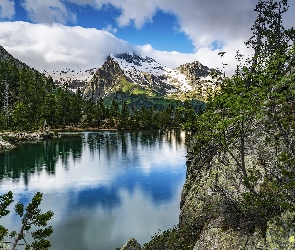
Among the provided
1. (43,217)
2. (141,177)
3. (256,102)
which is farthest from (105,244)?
(141,177)

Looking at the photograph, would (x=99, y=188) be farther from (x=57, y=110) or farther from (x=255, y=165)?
(x=57, y=110)

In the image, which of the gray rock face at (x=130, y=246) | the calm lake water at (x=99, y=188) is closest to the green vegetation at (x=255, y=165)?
the gray rock face at (x=130, y=246)

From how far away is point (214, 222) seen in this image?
16.1 m

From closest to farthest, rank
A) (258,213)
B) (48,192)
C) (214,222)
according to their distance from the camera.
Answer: (258,213), (214,222), (48,192)

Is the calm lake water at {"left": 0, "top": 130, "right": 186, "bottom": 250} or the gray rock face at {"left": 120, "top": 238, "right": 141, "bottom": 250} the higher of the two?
the gray rock face at {"left": 120, "top": 238, "right": 141, "bottom": 250}

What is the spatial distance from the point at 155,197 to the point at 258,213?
112ft

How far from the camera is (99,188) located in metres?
53.0

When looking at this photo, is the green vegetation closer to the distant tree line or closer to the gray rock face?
the gray rock face

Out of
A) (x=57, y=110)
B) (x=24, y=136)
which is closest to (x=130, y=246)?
(x=24, y=136)

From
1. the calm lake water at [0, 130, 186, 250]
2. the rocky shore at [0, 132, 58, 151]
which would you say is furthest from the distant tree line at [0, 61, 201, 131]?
the calm lake water at [0, 130, 186, 250]

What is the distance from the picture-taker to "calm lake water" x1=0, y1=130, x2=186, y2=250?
112 ft

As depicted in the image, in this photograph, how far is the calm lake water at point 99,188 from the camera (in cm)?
3419

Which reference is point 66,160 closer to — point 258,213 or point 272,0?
point 272,0

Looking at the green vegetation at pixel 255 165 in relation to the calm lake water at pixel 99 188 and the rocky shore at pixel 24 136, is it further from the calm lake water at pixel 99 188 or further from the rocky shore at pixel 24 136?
the rocky shore at pixel 24 136
